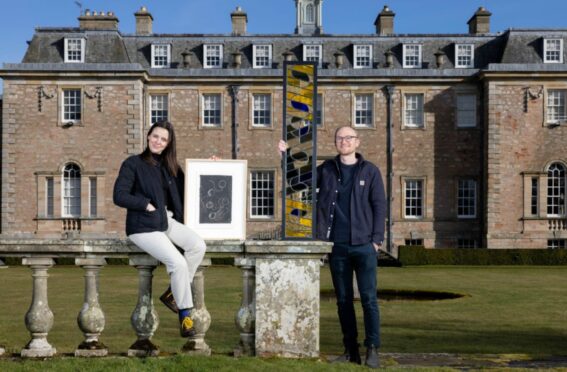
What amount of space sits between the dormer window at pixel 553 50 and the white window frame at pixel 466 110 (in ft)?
12.6

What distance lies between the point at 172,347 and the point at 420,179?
2705 centimetres

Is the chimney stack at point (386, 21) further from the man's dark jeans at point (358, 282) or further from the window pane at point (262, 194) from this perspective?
the man's dark jeans at point (358, 282)

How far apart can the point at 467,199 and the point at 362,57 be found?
8237 millimetres

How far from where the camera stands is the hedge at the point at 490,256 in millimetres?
29203

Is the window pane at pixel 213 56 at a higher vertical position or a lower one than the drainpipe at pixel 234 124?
higher

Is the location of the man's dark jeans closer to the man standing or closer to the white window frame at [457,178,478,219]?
the man standing

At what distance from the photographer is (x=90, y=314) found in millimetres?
6609

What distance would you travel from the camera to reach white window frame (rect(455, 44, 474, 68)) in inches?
1401

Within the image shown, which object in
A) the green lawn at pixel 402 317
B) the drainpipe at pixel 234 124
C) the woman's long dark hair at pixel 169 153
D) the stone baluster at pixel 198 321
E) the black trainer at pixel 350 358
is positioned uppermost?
the drainpipe at pixel 234 124

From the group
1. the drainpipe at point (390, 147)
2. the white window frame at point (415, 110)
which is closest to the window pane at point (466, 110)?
the white window frame at point (415, 110)

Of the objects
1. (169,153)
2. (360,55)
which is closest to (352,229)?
(169,153)

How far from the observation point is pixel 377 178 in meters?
6.93

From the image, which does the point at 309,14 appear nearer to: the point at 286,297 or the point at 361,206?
the point at 361,206

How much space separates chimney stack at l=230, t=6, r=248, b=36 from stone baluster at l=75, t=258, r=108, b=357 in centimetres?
3142
